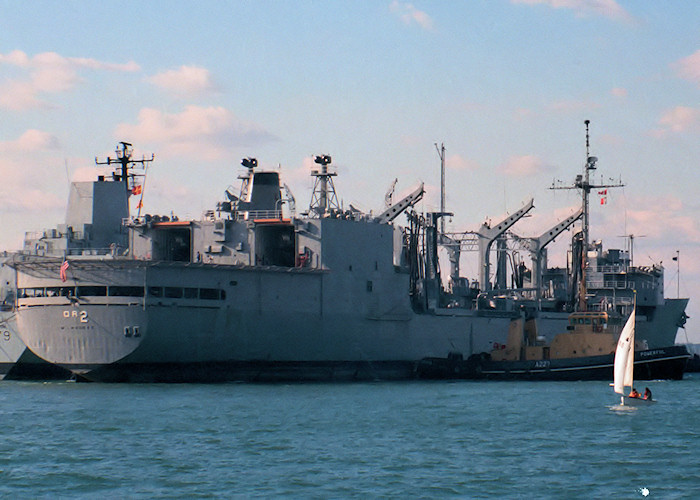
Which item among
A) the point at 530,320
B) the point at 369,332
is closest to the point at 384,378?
the point at 369,332

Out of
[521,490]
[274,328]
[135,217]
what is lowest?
[521,490]

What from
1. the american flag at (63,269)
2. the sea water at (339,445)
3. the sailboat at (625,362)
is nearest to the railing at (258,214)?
the american flag at (63,269)

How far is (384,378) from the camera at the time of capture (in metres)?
63.6

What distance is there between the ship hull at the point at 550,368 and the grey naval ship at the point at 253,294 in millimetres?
2093

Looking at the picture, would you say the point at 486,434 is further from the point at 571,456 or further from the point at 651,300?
the point at 651,300

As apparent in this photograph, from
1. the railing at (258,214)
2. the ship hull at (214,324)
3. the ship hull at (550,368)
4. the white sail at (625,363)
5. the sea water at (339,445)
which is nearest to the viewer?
the sea water at (339,445)

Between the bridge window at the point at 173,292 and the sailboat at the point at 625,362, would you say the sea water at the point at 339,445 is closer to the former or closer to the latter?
the sailboat at the point at 625,362

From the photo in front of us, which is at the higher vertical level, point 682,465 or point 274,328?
point 274,328

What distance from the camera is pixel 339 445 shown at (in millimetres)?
33812

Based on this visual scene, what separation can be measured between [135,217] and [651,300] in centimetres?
3886

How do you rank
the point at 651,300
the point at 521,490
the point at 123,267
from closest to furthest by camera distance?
the point at 521,490 < the point at 123,267 < the point at 651,300

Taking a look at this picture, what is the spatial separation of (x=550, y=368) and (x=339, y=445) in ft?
106

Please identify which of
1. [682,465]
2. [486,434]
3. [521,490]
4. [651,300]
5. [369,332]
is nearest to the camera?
[521,490]

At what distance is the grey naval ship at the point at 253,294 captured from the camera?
178 ft
